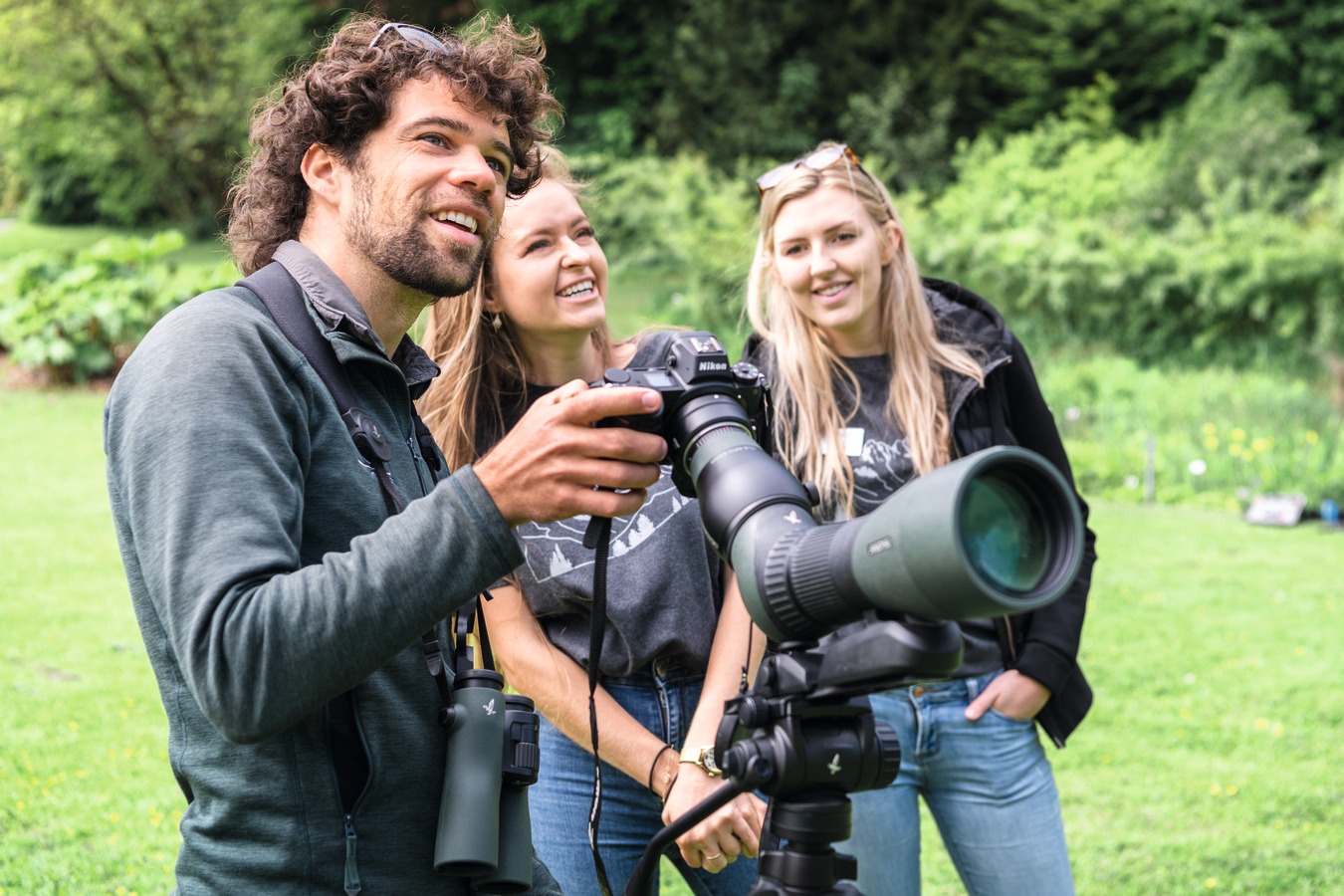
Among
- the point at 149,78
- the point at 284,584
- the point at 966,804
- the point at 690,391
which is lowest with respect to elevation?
the point at 966,804

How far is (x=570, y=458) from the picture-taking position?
1705 millimetres

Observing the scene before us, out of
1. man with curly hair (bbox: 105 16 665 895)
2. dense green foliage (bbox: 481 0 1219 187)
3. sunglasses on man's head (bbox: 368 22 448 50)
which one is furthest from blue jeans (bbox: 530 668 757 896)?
dense green foliage (bbox: 481 0 1219 187)

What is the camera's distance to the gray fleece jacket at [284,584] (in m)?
1.56

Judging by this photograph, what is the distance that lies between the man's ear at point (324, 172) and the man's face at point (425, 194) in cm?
4

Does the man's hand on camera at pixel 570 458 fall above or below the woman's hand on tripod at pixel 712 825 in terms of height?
above

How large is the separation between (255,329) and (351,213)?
366mm

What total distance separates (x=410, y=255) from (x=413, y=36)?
41cm

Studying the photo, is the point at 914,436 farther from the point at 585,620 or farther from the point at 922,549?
the point at 922,549

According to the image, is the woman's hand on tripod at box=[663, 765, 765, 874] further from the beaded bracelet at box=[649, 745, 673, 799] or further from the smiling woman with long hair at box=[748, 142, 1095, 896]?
the smiling woman with long hair at box=[748, 142, 1095, 896]

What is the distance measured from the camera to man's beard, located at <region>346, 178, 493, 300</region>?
6.68 ft

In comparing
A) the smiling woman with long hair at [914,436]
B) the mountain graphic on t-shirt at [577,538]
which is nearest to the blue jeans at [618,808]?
the mountain graphic on t-shirt at [577,538]

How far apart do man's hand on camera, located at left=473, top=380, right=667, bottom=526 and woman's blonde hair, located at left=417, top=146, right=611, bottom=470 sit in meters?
1.17

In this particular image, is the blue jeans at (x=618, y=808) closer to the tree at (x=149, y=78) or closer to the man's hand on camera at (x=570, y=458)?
the man's hand on camera at (x=570, y=458)

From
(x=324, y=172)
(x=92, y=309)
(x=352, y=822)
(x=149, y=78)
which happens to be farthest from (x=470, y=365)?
(x=149, y=78)
